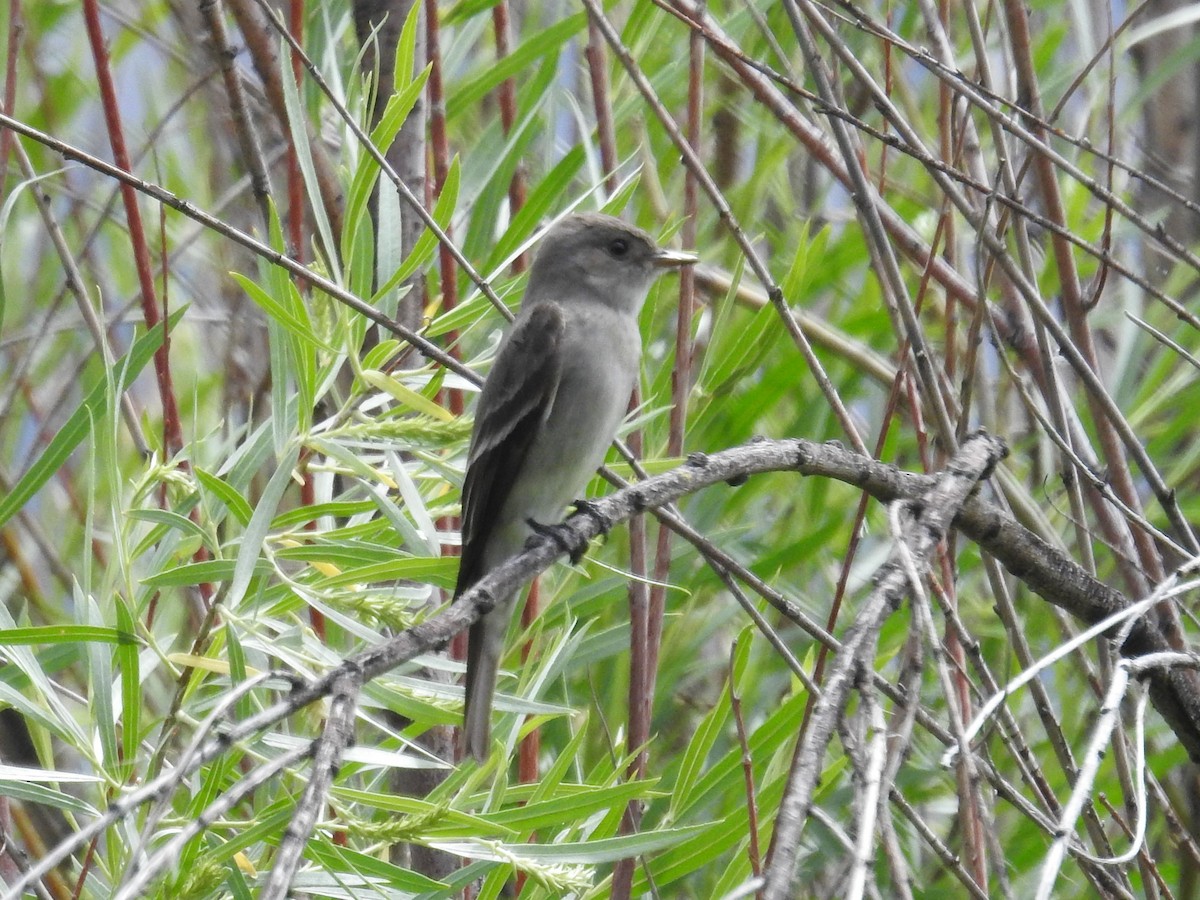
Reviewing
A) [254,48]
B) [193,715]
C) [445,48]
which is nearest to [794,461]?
[193,715]

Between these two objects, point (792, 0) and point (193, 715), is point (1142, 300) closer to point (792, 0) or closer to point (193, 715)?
point (792, 0)

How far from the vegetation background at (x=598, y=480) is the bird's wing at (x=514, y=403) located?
126mm

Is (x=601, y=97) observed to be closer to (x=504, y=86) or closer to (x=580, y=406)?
(x=504, y=86)

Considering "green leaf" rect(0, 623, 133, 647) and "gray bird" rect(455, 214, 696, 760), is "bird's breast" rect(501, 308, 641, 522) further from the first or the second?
"green leaf" rect(0, 623, 133, 647)

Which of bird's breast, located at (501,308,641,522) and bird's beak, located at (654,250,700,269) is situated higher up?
bird's beak, located at (654,250,700,269)

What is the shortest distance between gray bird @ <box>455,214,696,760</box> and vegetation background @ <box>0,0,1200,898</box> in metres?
0.10

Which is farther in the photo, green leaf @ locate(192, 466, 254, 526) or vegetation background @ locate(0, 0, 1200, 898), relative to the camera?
green leaf @ locate(192, 466, 254, 526)

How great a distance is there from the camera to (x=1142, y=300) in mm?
4539

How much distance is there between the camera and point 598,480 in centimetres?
353

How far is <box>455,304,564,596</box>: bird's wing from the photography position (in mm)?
3424

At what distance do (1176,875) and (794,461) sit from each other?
2129mm

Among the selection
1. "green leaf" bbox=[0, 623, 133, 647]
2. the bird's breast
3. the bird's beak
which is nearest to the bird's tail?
the bird's breast

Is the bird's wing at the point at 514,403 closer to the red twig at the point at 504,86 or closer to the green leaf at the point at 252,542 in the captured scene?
the red twig at the point at 504,86

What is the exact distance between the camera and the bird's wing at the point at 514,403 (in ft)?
11.2
